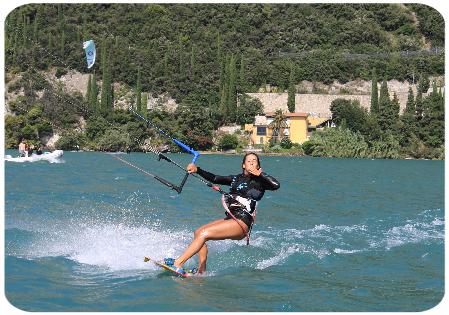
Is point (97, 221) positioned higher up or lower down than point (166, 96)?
lower down

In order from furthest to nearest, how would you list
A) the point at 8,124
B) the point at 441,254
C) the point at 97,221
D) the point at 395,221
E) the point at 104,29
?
the point at 104,29 < the point at 8,124 < the point at 395,221 < the point at 97,221 < the point at 441,254

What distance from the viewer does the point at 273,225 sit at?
38.5 feet

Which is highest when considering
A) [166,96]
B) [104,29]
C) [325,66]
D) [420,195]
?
[104,29]

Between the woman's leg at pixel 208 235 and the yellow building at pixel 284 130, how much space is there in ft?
188

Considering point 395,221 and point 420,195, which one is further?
point 420,195

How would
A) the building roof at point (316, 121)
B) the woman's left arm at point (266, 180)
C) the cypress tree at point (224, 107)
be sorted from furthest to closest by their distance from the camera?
the cypress tree at point (224, 107), the building roof at point (316, 121), the woman's left arm at point (266, 180)

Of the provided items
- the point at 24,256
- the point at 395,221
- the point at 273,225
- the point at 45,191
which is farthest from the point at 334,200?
the point at 24,256

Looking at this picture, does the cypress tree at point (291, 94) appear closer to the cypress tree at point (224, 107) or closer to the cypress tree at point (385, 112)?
the cypress tree at point (224, 107)

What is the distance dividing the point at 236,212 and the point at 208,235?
601 millimetres

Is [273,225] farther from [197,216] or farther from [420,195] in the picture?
[420,195]

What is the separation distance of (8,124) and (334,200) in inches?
2125

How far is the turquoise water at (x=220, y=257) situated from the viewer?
6.02m

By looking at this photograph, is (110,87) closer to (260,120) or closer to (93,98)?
(93,98)

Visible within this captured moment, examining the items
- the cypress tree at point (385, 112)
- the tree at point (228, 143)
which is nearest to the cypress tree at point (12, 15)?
the tree at point (228, 143)
